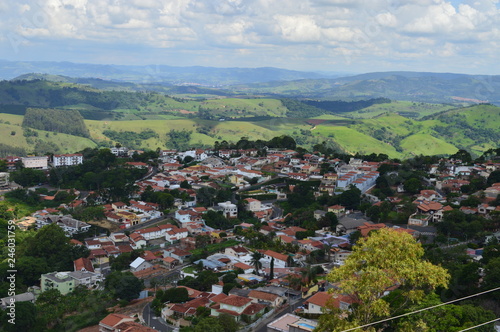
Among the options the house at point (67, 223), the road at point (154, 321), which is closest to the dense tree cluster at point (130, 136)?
the house at point (67, 223)

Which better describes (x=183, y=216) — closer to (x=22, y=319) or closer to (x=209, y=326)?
(x=22, y=319)

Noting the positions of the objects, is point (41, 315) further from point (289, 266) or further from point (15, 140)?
point (15, 140)

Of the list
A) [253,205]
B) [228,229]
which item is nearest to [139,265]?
[228,229]

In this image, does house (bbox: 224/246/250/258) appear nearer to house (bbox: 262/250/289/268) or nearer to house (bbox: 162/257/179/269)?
house (bbox: 262/250/289/268)

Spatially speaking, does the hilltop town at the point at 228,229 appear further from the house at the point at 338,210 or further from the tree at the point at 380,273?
the tree at the point at 380,273

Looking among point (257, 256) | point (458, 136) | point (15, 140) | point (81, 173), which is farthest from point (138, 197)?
point (458, 136)
